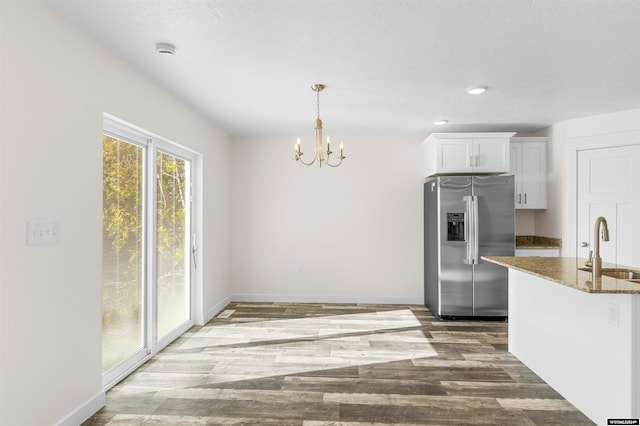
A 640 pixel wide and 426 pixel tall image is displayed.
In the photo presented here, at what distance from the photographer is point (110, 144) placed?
2.95 meters

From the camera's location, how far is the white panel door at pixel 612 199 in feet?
13.8

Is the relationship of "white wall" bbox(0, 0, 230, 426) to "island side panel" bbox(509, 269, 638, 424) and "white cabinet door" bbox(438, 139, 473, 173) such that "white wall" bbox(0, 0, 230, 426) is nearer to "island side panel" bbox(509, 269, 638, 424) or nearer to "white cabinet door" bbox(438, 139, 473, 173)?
"island side panel" bbox(509, 269, 638, 424)

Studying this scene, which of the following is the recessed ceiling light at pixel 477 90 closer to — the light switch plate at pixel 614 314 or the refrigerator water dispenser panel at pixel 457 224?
the refrigerator water dispenser panel at pixel 457 224

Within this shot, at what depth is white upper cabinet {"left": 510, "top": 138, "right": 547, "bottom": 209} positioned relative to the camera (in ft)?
16.9

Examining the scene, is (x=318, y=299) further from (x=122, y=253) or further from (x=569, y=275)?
(x=569, y=275)

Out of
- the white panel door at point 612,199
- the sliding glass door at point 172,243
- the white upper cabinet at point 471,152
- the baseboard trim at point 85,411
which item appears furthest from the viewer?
the white upper cabinet at point 471,152

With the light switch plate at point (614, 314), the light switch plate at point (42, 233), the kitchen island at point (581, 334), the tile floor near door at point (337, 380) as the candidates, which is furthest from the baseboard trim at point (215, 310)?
the light switch plate at point (614, 314)

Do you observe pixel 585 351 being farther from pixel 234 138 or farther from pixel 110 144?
pixel 234 138

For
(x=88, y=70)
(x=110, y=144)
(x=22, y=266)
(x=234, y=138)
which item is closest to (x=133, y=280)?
(x=110, y=144)

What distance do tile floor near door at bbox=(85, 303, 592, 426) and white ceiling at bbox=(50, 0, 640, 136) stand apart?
2427mm

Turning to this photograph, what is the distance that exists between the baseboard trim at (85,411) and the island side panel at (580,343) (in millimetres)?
3154

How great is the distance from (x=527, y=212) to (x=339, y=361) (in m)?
3.60

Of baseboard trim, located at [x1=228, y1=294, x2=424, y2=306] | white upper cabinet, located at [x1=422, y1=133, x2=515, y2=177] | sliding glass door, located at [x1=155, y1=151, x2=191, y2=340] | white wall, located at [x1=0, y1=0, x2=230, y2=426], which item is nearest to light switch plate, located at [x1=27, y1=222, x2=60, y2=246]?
white wall, located at [x1=0, y1=0, x2=230, y2=426]

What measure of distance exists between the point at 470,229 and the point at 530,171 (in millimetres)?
1243
